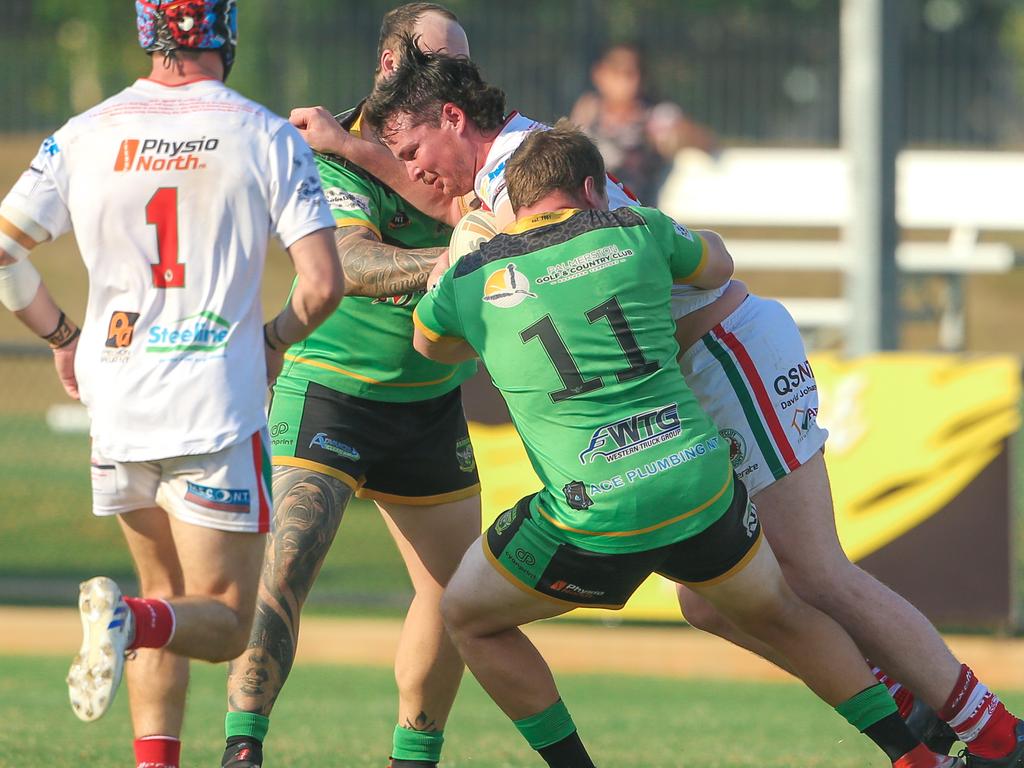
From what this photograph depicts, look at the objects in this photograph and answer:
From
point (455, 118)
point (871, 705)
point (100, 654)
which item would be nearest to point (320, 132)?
point (455, 118)

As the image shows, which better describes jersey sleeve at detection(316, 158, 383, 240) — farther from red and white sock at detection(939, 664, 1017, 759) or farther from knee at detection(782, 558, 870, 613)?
red and white sock at detection(939, 664, 1017, 759)

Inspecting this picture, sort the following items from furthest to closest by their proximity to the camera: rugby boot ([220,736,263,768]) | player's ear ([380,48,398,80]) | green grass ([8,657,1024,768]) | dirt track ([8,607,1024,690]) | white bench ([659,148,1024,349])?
white bench ([659,148,1024,349]) < dirt track ([8,607,1024,690]) < green grass ([8,657,1024,768]) < player's ear ([380,48,398,80]) < rugby boot ([220,736,263,768])

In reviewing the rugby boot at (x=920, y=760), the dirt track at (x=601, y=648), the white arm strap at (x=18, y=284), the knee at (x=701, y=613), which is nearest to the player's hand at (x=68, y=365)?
the white arm strap at (x=18, y=284)

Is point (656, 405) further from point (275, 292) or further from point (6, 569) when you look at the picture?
point (275, 292)

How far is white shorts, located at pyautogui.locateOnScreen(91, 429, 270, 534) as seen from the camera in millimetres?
4105

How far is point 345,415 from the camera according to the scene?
533 centimetres

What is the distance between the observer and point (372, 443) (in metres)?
5.36

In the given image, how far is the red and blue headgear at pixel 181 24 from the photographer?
13.5ft

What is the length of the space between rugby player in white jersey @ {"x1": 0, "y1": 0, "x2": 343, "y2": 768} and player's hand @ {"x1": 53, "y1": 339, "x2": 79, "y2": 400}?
16 centimetres

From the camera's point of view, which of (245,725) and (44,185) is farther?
(245,725)

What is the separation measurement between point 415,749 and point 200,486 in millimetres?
1567

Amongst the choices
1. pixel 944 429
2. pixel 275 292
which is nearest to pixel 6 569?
pixel 944 429

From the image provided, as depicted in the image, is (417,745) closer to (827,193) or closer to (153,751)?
(153,751)

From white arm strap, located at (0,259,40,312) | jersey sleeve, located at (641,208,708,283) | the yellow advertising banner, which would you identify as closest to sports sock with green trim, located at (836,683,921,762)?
jersey sleeve, located at (641,208,708,283)
